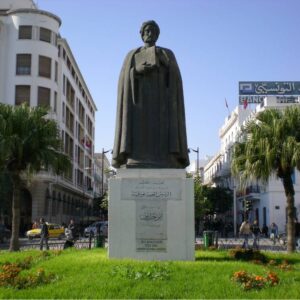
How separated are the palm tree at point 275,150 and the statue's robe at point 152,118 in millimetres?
8687

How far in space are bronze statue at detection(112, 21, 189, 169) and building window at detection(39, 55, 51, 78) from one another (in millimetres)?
44854

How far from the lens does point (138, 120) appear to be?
12.1 metres

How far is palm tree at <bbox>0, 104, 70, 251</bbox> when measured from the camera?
2225 cm

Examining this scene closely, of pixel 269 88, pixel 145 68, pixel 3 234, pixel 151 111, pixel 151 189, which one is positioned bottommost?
pixel 3 234

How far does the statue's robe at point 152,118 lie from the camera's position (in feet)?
39.2

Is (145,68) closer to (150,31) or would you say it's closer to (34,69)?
(150,31)

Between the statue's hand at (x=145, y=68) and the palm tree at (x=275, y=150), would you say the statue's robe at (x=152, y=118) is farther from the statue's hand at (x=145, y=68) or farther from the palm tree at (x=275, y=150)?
the palm tree at (x=275, y=150)

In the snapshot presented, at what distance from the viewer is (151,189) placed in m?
11.2

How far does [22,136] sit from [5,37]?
35752 millimetres

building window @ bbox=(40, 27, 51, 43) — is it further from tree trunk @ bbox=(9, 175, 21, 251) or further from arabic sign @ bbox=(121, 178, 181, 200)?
arabic sign @ bbox=(121, 178, 181, 200)

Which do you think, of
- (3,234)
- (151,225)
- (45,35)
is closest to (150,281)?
(151,225)

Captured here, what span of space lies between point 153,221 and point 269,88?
57973 millimetres

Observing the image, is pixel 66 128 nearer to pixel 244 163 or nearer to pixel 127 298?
pixel 244 163

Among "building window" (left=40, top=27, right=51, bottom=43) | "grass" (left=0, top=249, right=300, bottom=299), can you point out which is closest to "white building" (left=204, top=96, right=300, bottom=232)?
"building window" (left=40, top=27, right=51, bottom=43)
